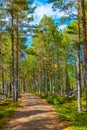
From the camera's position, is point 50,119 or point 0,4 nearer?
point 50,119

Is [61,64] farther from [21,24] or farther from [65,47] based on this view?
[21,24]

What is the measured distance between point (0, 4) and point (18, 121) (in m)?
14.4

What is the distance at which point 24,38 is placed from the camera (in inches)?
1719

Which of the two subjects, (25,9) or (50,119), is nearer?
(50,119)

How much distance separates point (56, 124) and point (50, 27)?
124 feet

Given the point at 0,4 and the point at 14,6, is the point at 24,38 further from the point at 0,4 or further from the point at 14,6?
the point at 0,4

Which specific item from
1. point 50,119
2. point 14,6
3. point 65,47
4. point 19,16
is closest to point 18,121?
point 50,119

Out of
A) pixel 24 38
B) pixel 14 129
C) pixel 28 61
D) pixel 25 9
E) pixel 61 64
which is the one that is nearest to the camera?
pixel 14 129

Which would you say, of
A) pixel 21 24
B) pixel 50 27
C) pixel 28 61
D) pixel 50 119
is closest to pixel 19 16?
pixel 21 24

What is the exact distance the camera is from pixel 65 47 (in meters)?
60.2

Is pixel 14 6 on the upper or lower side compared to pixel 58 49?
upper

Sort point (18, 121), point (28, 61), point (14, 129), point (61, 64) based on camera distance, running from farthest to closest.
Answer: point (28, 61), point (61, 64), point (18, 121), point (14, 129)

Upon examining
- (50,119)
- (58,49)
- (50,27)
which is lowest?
(50,119)

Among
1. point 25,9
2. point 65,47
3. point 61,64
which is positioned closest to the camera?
point 25,9
